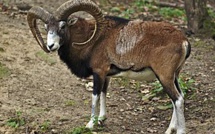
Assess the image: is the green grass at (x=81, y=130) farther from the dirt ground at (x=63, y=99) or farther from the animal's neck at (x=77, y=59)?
the animal's neck at (x=77, y=59)

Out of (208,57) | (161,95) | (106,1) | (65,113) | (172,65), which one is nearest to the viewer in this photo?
(172,65)

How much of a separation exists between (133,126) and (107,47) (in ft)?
4.98

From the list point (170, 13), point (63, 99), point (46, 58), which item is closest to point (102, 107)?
point (63, 99)

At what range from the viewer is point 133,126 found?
952 centimetres

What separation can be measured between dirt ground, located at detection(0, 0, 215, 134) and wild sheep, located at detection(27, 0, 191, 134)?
1.82 ft

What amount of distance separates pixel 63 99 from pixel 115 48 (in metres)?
2.21

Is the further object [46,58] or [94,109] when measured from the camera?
[46,58]

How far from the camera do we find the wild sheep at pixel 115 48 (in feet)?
28.3

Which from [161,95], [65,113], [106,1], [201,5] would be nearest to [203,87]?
[161,95]

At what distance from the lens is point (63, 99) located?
10.8 metres

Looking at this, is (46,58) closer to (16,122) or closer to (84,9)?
(16,122)

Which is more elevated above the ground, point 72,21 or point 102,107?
point 72,21

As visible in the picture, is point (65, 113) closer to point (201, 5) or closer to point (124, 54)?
point (124, 54)

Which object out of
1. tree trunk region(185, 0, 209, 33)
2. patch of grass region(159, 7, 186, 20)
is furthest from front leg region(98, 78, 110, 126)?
patch of grass region(159, 7, 186, 20)
